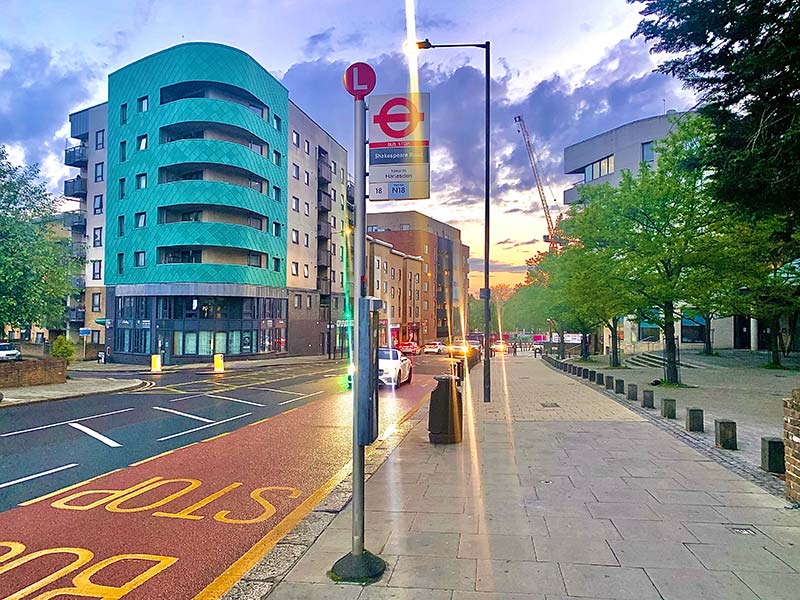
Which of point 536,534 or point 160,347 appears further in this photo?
point 160,347

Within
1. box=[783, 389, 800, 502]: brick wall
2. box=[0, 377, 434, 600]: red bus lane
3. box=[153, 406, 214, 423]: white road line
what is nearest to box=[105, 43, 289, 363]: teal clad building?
box=[153, 406, 214, 423]: white road line

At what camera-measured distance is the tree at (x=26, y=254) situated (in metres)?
17.9

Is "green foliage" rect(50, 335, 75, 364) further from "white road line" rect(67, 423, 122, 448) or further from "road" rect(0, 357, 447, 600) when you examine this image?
"white road line" rect(67, 423, 122, 448)

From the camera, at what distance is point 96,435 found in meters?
12.0

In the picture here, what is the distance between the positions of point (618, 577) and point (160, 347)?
137 feet

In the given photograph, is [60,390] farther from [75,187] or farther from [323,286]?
[75,187]

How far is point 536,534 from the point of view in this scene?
18.6ft

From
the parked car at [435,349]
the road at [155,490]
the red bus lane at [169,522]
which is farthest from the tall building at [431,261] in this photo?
the red bus lane at [169,522]

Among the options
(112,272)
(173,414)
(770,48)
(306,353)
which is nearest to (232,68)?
(112,272)

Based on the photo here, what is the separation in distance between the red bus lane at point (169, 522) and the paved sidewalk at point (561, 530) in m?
0.70

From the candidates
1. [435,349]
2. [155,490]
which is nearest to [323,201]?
[435,349]

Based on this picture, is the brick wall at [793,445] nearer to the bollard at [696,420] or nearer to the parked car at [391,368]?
the bollard at [696,420]

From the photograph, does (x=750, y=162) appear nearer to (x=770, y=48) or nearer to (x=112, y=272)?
(x=770, y=48)

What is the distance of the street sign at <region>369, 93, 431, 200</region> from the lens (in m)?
5.25
